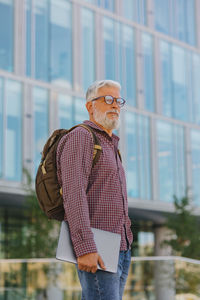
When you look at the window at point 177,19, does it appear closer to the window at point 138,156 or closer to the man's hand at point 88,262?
the window at point 138,156

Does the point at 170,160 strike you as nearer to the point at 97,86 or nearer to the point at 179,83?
the point at 179,83

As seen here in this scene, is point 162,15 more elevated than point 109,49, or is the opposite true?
point 162,15

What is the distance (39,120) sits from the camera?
829 inches

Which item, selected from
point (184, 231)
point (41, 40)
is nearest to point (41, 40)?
point (41, 40)

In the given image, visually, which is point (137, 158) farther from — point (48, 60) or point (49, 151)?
point (49, 151)

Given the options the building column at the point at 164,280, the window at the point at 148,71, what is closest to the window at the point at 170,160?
the window at the point at 148,71

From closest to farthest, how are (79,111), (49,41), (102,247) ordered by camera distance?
(102,247) < (49,41) < (79,111)

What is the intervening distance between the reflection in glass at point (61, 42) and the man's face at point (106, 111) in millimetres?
18833

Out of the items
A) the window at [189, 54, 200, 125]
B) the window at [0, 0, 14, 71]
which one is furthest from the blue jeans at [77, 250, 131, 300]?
the window at [189, 54, 200, 125]

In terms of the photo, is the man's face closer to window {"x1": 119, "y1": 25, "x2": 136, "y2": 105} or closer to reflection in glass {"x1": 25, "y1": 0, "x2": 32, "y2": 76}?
reflection in glass {"x1": 25, "y1": 0, "x2": 32, "y2": 76}

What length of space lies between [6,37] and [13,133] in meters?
3.22

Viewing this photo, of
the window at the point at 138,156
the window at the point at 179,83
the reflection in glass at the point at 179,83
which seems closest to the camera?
the window at the point at 138,156

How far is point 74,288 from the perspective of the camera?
727 centimetres

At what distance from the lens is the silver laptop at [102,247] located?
8.55 ft
